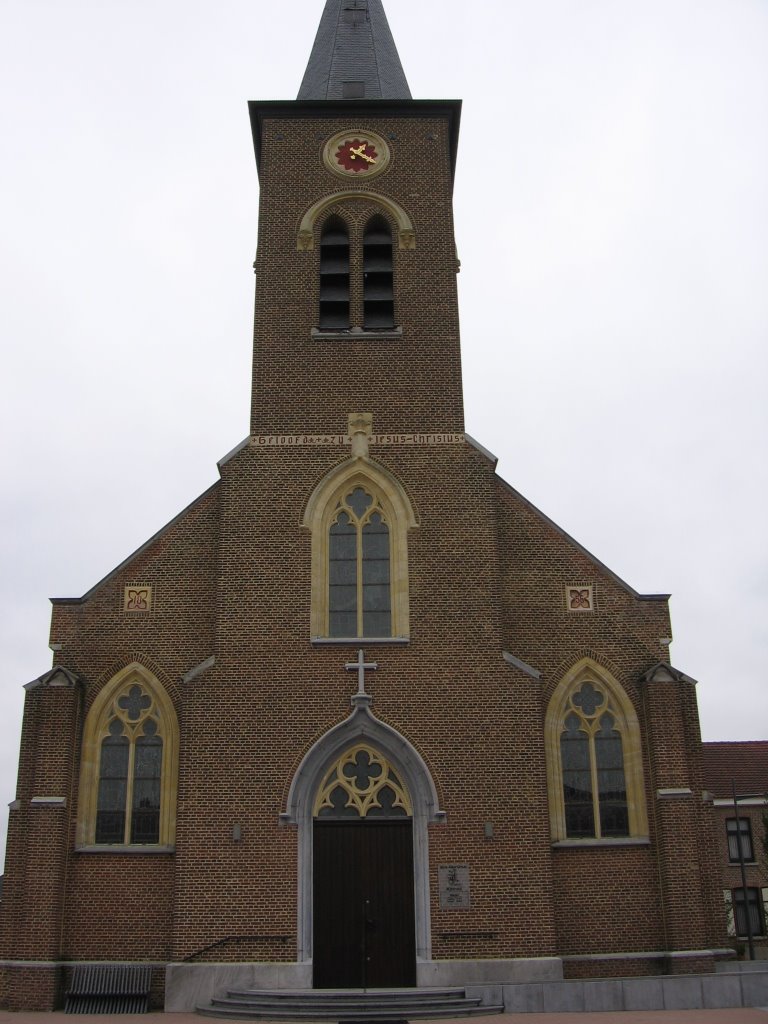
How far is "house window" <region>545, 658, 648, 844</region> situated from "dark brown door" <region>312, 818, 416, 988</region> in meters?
2.97

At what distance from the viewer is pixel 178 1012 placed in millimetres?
16609

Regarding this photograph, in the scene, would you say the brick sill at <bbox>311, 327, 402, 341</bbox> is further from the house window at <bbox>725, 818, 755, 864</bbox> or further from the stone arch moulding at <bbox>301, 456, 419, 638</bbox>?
the house window at <bbox>725, 818, 755, 864</bbox>

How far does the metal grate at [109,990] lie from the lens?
17047 millimetres

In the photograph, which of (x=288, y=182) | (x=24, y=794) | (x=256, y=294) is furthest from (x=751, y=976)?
(x=288, y=182)

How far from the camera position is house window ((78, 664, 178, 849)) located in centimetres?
1845

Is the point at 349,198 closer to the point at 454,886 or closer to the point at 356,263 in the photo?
the point at 356,263

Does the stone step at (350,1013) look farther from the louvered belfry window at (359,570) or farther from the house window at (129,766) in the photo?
the louvered belfry window at (359,570)

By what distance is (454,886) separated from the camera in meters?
17.3

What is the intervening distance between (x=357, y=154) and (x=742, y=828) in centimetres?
2806

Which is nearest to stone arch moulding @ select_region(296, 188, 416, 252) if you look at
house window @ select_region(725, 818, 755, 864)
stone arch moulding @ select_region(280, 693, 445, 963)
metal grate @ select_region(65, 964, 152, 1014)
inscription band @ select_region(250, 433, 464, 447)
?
inscription band @ select_region(250, 433, 464, 447)

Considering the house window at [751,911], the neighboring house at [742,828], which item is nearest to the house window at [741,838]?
the neighboring house at [742,828]

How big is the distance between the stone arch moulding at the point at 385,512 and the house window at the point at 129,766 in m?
3.41

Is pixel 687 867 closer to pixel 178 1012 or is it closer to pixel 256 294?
pixel 178 1012

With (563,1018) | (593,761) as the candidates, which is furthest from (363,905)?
(593,761)
